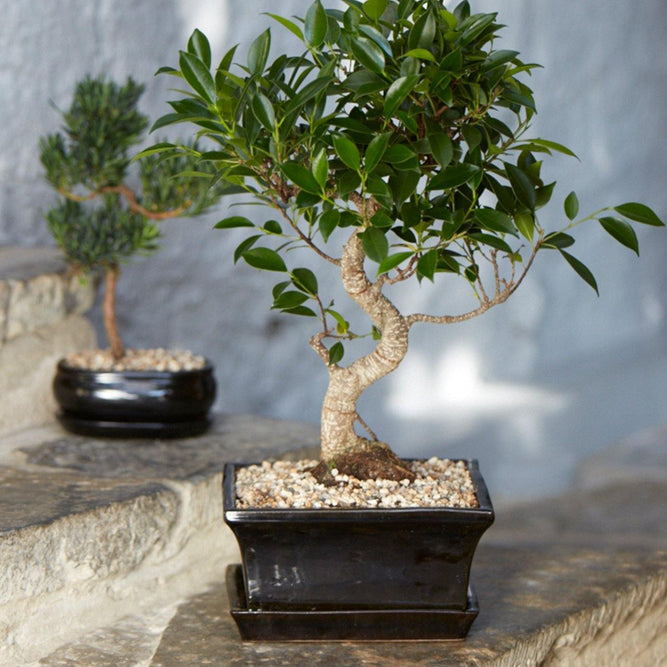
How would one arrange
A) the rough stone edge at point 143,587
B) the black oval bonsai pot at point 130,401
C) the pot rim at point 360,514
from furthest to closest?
the black oval bonsai pot at point 130,401 < the rough stone edge at point 143,587 < the pot rim at point 360,514

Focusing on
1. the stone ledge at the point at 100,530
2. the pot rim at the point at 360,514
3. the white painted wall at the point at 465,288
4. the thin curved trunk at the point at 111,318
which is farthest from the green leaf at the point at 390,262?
the white painted wall at the point at 465,288

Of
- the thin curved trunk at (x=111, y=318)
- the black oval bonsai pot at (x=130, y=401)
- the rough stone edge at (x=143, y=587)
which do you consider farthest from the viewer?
the thin curved trunk at (x=111, y=318)

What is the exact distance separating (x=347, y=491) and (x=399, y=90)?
39cm

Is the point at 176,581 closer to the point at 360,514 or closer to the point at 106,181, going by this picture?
the point at 360,514

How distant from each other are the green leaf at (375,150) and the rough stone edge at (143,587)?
550mm

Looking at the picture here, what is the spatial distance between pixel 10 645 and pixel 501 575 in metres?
0.61

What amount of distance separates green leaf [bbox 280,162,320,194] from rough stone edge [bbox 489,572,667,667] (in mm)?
512

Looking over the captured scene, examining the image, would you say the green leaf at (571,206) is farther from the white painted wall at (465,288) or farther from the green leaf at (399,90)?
the white painted wall at (465,288)

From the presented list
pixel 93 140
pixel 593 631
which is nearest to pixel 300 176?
pixel 593 631

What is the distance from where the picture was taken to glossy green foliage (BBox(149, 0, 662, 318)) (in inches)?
31.7

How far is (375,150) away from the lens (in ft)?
2.59

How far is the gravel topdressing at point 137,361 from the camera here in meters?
1.52

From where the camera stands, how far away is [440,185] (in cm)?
83

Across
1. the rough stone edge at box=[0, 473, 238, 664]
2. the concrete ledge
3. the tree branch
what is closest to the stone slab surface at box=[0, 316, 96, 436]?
the concrete ledge
